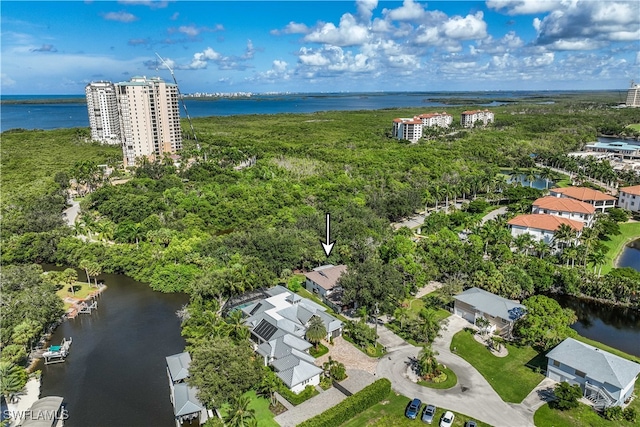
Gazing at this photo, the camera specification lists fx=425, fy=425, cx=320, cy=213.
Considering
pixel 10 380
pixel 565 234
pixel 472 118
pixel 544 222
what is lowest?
pixel 10 380

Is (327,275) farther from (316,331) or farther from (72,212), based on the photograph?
(72,212)

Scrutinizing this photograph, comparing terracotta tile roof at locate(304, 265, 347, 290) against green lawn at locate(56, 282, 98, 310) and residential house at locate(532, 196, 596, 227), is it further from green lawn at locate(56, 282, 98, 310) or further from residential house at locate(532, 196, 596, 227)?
residential house at locate(532, 196, 596, 227)

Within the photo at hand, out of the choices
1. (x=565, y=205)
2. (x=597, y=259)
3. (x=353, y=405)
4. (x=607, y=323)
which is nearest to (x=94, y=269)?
(x=353, y=405)

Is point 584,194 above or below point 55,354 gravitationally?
above

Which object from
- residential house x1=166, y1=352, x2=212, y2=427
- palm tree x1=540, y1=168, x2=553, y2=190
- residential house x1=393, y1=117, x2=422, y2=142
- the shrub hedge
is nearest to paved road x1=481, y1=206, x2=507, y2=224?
palm tree x1=540, y1=168, x2=553, y2=190

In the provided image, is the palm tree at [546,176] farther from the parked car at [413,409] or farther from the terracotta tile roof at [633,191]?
the parked car at [413,409]

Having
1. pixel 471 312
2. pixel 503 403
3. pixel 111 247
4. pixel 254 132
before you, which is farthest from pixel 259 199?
pixel 254 132

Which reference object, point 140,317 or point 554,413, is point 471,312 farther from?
point 140,317
